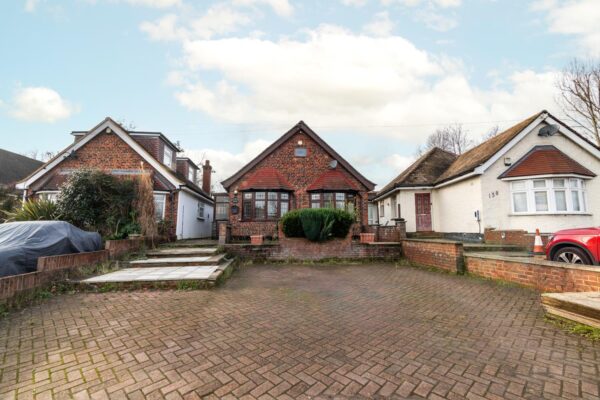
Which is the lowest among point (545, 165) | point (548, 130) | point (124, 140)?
point (545, 165)

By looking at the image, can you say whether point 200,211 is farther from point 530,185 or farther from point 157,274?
point 530,185

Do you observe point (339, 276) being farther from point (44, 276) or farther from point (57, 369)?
point (44, 276)

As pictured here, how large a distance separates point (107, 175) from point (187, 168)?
8522 millimetres

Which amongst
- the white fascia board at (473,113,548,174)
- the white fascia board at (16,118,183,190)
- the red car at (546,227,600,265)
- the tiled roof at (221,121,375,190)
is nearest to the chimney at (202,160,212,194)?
the white fascia board at (16,118,183,190)

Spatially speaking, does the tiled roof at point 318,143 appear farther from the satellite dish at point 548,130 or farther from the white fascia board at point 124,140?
the satellite dish at point 548,130

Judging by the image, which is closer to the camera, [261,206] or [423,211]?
[261,206]

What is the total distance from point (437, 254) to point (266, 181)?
9508mm

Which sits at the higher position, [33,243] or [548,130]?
[548,130]

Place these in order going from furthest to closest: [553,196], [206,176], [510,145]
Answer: [206,176] < [510,145] < [553,196]

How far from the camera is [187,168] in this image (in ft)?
68.8

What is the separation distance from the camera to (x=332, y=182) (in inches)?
612

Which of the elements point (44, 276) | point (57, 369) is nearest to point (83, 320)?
point (57, 369)

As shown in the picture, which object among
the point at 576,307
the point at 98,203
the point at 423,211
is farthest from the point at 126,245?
the point at 423,211

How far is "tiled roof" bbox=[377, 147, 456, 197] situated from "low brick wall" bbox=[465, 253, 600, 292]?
949 centimetres
